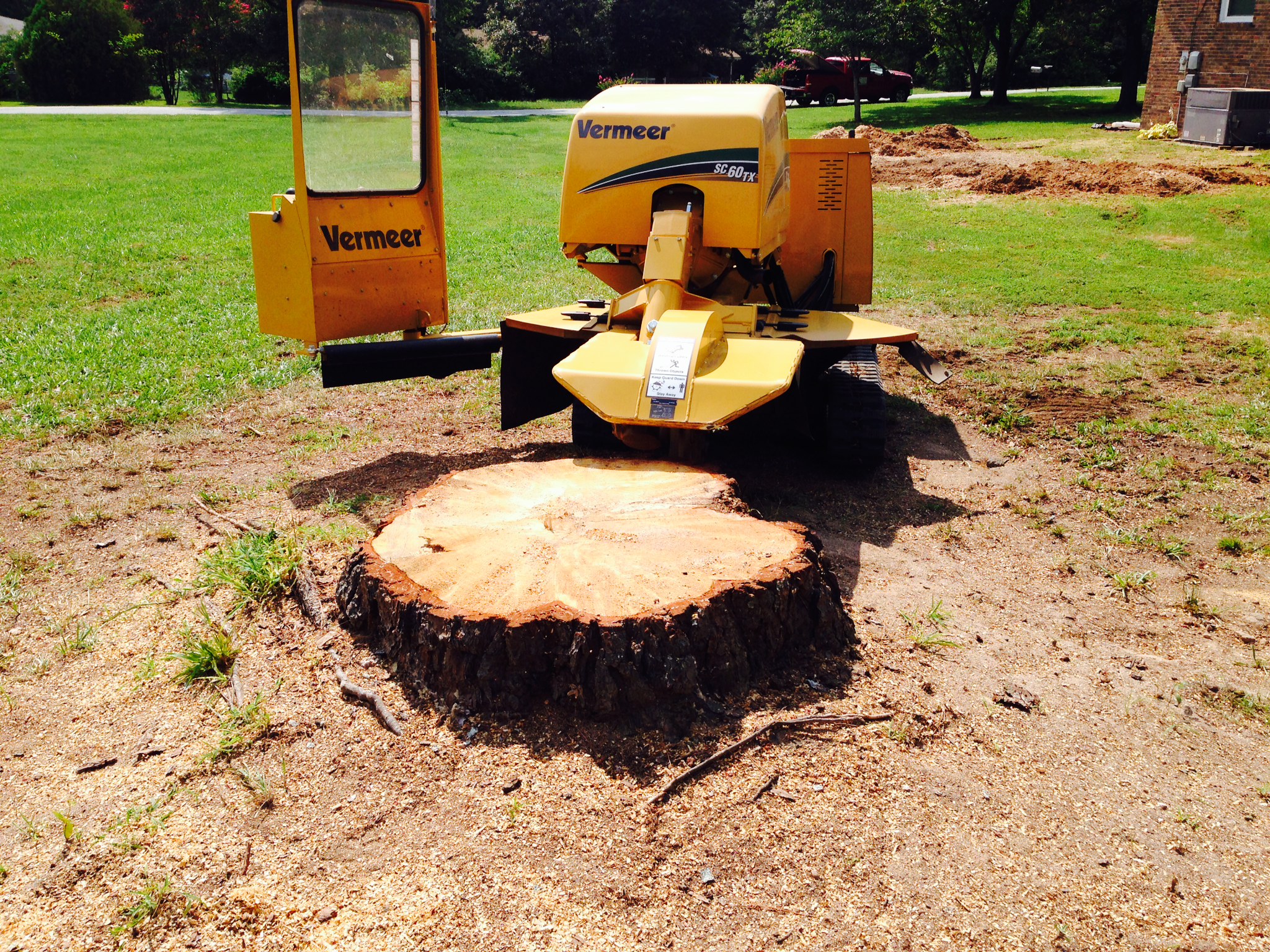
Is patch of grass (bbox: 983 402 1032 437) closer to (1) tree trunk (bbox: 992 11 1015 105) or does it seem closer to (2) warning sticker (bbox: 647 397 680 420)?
(2) warning sticker (bbox: 647 397 680 420)

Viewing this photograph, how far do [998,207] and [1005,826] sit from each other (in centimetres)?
1309

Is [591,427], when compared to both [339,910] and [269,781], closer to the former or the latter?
[269,781]

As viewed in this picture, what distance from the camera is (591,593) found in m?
3.57

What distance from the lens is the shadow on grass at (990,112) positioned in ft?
84.0

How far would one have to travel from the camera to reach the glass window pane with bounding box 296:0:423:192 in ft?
18.5

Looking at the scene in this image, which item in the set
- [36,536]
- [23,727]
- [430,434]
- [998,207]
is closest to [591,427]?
[430,434]

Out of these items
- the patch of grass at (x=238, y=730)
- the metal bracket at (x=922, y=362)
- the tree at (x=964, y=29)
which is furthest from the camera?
the tree at (x=964, y=29)

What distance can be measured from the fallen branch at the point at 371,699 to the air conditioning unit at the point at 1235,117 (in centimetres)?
1905

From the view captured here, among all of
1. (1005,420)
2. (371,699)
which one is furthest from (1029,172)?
(371,699)

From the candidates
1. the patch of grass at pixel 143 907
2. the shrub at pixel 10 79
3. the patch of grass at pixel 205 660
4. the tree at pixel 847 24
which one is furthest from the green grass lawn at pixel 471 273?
the shrub at pixel 10 79

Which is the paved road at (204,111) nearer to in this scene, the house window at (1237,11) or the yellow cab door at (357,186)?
the house window at (1237,11)

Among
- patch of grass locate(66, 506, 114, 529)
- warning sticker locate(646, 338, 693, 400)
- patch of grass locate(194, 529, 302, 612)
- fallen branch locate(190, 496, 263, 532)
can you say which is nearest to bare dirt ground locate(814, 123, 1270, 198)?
warning sticker locate(646, 338, 693, 400)

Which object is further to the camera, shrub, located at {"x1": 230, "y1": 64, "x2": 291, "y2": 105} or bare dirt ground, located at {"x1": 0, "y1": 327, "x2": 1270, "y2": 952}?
shrub, located at {"x1": 230, "y1": 64, "x2": 291, "y2": 105}

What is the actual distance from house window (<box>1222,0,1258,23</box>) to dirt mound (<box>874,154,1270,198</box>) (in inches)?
216
